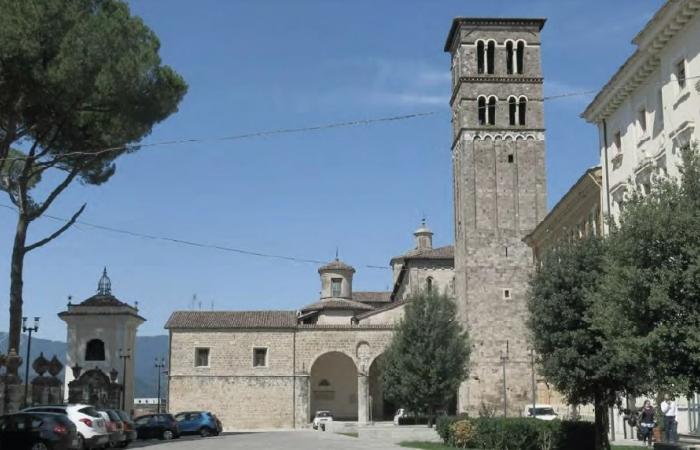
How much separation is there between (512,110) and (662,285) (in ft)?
135

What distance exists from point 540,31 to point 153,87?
34.4 metres

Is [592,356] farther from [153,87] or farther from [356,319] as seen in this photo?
[356,319]

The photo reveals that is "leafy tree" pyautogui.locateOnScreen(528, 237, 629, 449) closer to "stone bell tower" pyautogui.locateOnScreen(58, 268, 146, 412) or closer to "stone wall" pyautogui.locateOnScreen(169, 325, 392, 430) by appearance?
"stone bell tower" pyautogui.locateOnScreen(58, 268, 146, 412)

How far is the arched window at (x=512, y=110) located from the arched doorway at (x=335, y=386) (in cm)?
2004

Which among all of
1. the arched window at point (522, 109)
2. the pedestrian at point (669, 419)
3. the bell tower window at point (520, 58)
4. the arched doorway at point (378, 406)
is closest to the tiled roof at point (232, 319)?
the arched doorway at point (378, 406)

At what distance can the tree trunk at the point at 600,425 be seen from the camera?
19.9 meters

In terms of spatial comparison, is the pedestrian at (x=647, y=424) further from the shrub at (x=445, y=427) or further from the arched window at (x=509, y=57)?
the arched window at (x=509, y=57)

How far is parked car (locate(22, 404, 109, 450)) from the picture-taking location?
74.6 ft

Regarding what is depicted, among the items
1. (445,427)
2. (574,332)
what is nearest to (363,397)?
(445,427)

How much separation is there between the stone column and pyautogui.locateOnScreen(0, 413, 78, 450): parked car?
115ft

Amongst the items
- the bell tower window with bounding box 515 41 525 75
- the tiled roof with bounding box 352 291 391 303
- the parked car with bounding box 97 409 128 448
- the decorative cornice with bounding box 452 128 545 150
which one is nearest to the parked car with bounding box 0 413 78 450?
the parked car with bounding box 97 409 128 448

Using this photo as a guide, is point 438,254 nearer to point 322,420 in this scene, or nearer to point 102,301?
point 322,420

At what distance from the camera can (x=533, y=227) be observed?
51.9 m

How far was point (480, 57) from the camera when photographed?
54.8 meters
